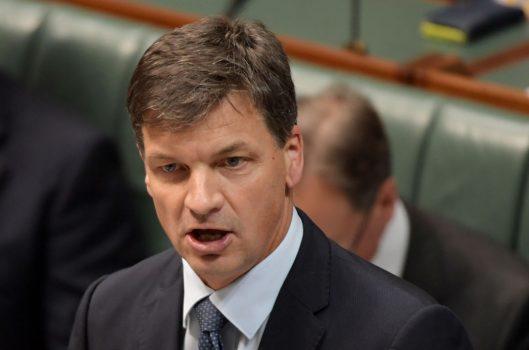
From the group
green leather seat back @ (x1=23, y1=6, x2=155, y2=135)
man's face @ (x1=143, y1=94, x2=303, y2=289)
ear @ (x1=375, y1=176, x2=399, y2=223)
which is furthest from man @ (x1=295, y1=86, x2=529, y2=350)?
man's face @ (x1=143, y1=94, x2=303, y2=289)

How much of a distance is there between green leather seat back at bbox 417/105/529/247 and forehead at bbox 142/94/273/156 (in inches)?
46.4

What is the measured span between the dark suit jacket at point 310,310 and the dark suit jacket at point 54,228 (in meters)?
1.06

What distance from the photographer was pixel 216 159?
1.01 meters

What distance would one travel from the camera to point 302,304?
1.11 metres

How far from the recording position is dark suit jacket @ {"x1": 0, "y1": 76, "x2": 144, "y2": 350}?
7.39 ft

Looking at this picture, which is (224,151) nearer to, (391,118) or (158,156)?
(158,156)

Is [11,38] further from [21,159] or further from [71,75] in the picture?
[21,159]

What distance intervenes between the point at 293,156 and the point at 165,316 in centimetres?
22

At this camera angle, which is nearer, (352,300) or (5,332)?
(352,300)

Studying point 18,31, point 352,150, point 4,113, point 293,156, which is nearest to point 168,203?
point 293,156

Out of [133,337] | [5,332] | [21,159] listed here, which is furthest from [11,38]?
[133,337]

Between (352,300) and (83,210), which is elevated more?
(352,300)

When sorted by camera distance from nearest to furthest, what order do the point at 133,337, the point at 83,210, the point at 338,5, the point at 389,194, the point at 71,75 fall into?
the point at 133,337, the point at 389,194, the point at 83,210, the point at 71,75, the point at 338,5

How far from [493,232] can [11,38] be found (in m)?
1.28
